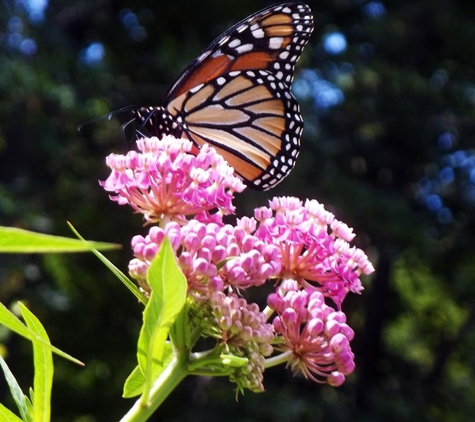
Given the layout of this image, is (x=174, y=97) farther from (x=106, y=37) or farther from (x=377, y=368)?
(x=377, y=368)

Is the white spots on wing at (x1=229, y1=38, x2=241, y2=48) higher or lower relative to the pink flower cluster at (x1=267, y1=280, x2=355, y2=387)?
higher

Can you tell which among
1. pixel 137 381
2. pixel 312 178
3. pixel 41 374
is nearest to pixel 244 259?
pixel 137 381

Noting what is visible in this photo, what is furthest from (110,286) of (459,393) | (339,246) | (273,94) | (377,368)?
(339,246)

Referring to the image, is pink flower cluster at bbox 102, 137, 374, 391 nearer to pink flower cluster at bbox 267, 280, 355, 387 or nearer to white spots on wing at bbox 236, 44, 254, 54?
pink flower cluster at bbox 267, 280, 355, 387

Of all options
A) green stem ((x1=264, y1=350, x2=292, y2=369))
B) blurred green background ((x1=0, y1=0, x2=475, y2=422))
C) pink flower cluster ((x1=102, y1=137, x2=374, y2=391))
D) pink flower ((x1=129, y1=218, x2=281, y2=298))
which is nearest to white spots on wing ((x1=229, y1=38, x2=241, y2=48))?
pink flower cluster ((x1=102, y1=137, x2=374, y2=391))

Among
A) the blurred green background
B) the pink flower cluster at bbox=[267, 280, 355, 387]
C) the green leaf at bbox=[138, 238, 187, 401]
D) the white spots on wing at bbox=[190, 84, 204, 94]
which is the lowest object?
the green leaf at bbox=[138, 238, 187, 401]

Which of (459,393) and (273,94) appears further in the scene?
(459,393)

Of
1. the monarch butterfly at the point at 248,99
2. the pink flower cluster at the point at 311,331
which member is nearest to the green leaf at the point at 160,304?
the pink flower cluster at the point at 311,331
